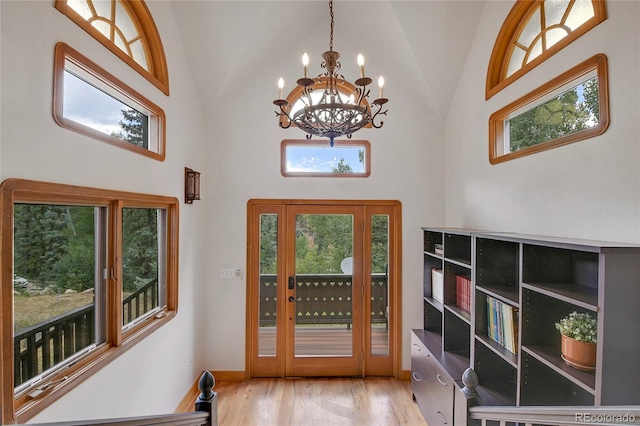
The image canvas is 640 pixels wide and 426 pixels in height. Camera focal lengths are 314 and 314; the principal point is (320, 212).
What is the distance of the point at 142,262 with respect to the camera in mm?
2596

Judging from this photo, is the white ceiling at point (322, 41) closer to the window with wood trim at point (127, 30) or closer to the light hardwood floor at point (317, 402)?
the window with wood trim at point (127, 30)

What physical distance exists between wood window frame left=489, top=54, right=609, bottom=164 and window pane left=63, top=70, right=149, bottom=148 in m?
2.96

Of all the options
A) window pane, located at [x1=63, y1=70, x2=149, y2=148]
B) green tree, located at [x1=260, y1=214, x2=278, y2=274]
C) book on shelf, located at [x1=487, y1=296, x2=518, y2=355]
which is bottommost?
book on shelf, located at [x1=487, y1=296, x2=518, y2=355]

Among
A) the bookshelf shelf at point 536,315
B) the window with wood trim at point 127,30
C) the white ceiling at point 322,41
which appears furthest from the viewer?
the white ceiling at point 322,41

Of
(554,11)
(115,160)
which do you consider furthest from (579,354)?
(115,160)

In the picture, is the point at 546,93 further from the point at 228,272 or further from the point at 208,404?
the point at 228,272

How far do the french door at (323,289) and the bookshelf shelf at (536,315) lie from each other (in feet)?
2.45

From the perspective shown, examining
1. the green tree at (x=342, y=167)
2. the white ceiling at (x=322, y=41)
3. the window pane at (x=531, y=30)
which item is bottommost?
the green tree at (x=342, y=167)

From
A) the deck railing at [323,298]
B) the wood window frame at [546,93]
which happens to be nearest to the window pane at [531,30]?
the wood window frame at [546,93]

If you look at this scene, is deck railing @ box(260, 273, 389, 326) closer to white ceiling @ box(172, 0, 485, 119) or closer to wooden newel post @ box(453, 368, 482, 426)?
wooden newel post @ box(453, 368, 482, 426)

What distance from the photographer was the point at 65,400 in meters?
1.66

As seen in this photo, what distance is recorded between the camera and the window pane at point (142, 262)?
7.73 ft

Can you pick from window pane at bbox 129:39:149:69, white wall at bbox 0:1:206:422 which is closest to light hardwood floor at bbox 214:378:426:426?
white wall at bbox 0:1:206:422

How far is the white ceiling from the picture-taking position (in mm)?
2910
